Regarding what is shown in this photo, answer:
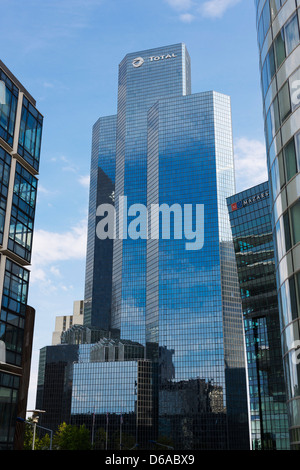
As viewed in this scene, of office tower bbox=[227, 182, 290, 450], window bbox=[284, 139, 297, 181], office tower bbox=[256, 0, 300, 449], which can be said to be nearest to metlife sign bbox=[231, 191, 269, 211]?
office tower bbox=[227, 182, 290, 450]

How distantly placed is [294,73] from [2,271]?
92.9 feet

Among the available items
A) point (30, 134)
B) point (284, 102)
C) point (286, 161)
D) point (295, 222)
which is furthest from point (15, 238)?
point (295, 222)

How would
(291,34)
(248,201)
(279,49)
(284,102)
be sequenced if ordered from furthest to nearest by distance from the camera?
(248,201) → (279,49) → (284,102) → (291,34)

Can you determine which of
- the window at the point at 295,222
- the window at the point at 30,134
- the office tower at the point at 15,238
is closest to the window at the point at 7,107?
the office tower at the point at 15,238

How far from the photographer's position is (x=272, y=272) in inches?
5359

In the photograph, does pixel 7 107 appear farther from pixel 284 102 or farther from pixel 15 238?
pixel 284 102

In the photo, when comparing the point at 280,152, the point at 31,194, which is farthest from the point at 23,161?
the point at 280,152

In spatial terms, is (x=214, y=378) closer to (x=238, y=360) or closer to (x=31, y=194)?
(x=238, y=360)

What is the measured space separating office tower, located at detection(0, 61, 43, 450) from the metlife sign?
96999 millimetres

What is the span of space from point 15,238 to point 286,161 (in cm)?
2612

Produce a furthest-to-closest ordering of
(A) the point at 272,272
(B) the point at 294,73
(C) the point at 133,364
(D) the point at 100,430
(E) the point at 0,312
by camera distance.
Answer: (C) the point at 133,364, (D) the point at 100,430, (A) the point at 272,272, (E) the point at 0,312, (B) the point at 294,73

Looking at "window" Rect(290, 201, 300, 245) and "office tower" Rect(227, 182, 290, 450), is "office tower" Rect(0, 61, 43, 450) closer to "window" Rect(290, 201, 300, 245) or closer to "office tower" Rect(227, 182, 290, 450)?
"window" Rect(290, 201, 300, 245)

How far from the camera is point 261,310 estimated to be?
457 ft

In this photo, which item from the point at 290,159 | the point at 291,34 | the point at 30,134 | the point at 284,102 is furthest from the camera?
the point at 30,134
